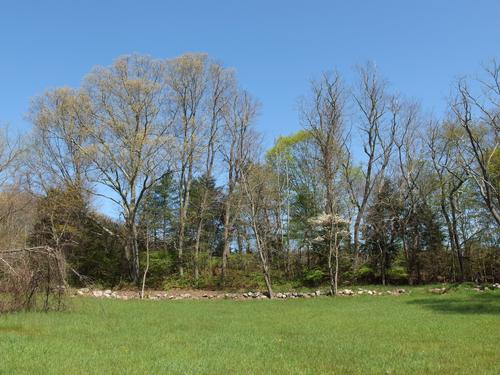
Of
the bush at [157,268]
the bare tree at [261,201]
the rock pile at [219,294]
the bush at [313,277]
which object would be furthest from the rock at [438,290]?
the bush at [157,268]

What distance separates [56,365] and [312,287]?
27466 mm

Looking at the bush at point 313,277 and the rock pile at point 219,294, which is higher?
the bush at point 313,277

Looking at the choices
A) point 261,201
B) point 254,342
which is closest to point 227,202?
point 261,201

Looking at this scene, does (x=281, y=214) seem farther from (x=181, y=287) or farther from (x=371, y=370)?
(x=371, y=370)

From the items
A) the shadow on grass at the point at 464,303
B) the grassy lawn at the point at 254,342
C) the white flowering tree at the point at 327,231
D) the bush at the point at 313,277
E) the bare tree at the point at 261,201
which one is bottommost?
the grassy lawn at the point at 254,342

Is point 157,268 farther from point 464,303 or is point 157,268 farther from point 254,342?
point 254,342

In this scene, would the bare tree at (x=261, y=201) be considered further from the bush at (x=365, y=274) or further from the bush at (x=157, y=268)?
the bush at (x=157, y=268)

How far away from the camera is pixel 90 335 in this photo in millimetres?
11844

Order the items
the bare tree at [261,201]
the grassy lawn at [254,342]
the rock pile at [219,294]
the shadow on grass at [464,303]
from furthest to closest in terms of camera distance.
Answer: the bare tree at [261,201]
the rock pile at [219,294]
the shadow on grass at [464,303]
the grassy lawn at [254,342]

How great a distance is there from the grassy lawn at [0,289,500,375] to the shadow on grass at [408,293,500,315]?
4.1 inches

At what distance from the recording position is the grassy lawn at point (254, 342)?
322 inches

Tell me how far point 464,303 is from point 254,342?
13.2 meters

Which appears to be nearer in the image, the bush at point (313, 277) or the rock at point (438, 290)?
the rock at point (438, 290)

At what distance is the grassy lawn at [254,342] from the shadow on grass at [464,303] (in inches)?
4.1
